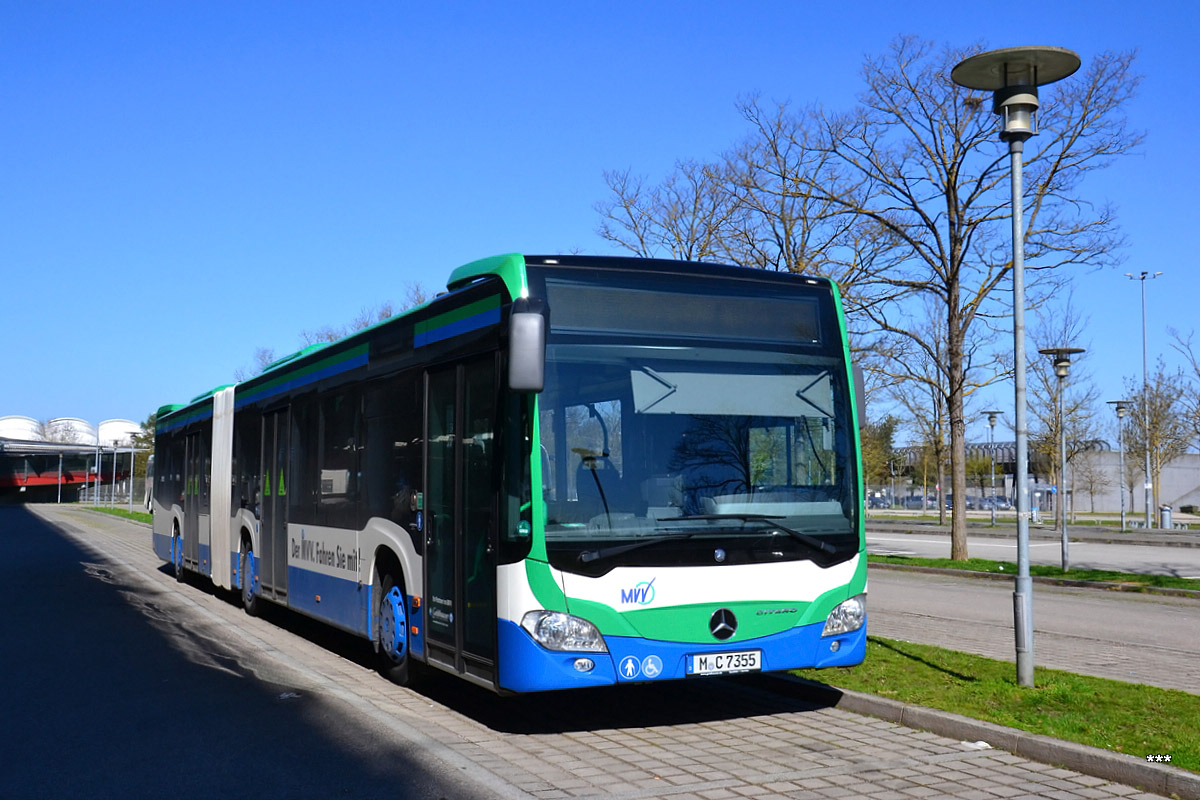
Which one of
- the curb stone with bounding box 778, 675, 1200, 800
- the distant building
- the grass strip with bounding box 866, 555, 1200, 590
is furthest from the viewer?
the distant building

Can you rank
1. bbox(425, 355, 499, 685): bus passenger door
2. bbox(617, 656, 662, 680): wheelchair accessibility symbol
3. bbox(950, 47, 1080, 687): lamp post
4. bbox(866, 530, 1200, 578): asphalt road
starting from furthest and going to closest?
1. bbox(866, 530, 1200, 578): asphalt road
2. bbox(950, 47, 1080, 687): lamp post
3. bbox(425, 355, 499, 685): bus passenger door
4. bbox(617, 656, 662, 680): wheelchair accessibility symbol

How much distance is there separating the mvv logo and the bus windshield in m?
0.15

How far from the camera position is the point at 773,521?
7.91 m

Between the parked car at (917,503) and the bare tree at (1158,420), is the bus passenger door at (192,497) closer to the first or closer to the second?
the bare tree at (1158,420)

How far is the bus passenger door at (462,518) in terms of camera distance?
26.0 ft

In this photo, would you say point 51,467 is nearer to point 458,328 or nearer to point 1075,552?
point 1075,552

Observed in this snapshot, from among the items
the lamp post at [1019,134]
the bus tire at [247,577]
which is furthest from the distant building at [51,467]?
the lamp post at [1019,134]

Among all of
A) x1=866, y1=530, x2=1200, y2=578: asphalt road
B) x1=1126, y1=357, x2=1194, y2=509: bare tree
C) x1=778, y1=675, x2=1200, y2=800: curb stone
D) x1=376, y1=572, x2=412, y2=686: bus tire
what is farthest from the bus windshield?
x1=1126, y1=357, x2=1194, y2=509: bare tree

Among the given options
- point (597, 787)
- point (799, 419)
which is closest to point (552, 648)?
point (597, 787)

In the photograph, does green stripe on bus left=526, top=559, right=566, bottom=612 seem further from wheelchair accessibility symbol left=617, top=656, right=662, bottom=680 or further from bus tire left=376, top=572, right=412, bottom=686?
bus tire left=376, top=572, right=412, bottom=686

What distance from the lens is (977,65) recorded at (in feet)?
30.6

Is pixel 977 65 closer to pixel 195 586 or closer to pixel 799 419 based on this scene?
pixel 799 419

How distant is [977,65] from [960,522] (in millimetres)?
17940

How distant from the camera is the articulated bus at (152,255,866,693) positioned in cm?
742
